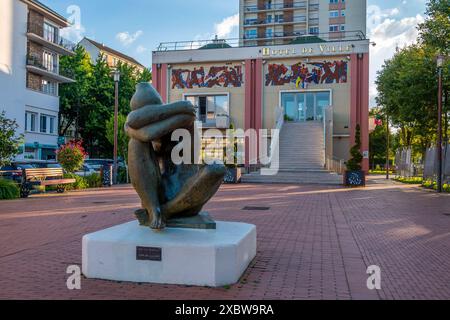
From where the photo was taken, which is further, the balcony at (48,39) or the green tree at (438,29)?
the balcony at (48,39)

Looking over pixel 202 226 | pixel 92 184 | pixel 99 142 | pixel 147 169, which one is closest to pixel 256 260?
pixel 202 226

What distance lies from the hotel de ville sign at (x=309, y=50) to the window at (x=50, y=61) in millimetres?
19227

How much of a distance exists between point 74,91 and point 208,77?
1563 centimetres

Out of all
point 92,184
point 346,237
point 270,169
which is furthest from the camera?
point 270,169

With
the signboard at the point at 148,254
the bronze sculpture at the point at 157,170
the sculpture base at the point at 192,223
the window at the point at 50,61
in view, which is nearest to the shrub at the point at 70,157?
the bronze sculpture at the point at 157,170

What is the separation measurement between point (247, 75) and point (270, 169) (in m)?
10.5

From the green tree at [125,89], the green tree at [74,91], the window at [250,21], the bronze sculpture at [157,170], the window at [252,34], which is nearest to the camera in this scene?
the bronze sculpture at [157,170]

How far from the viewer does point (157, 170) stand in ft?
18.5

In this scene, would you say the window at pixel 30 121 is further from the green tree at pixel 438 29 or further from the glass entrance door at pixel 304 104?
the green tree at pixel 438 29

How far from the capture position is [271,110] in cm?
3472

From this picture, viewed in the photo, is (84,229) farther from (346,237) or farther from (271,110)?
(271,110)

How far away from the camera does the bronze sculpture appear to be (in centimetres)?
543

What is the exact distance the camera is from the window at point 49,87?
126 feet

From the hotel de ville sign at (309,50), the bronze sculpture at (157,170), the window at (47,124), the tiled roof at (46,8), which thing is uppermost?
the tiled roof at (46,8)
